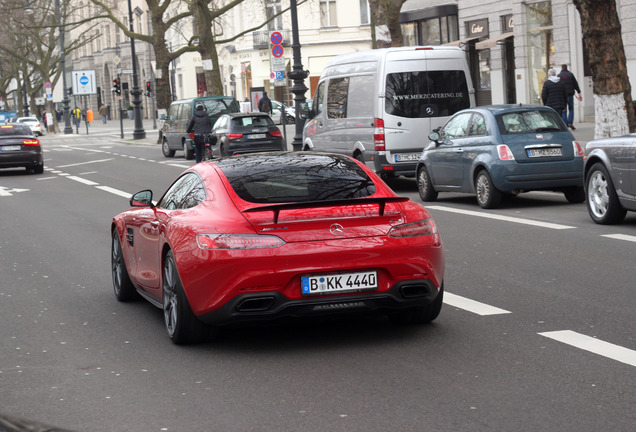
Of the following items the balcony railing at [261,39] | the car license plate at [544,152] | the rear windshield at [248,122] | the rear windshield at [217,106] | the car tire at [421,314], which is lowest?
the car tire at [421,314]

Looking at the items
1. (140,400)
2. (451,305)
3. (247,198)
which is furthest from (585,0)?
(140,400)

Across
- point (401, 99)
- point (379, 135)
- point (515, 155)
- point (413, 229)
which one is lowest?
point (515, 155)

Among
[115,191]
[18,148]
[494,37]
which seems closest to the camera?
[115,191]

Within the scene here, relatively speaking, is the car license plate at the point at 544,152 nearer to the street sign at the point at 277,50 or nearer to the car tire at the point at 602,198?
the car tire at the point at 602,198

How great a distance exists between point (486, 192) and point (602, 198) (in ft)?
9.67

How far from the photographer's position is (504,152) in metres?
15.8

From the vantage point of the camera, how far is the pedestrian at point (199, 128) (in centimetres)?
3256

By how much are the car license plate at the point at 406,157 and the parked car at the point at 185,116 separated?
1633 cm

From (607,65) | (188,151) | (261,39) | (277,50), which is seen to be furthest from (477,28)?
(261,39)

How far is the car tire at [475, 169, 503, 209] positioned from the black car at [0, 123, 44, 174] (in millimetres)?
17641

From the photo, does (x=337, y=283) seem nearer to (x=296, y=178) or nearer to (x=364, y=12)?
(x=296, y=178)

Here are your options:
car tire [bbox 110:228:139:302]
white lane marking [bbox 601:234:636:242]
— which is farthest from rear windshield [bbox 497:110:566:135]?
car tire [bbox 110:228:139:302]

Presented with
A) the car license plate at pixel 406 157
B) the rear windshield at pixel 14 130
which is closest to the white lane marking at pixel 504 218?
the car license plate at pixel 406 157

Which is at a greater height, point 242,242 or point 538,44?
point 538,44
